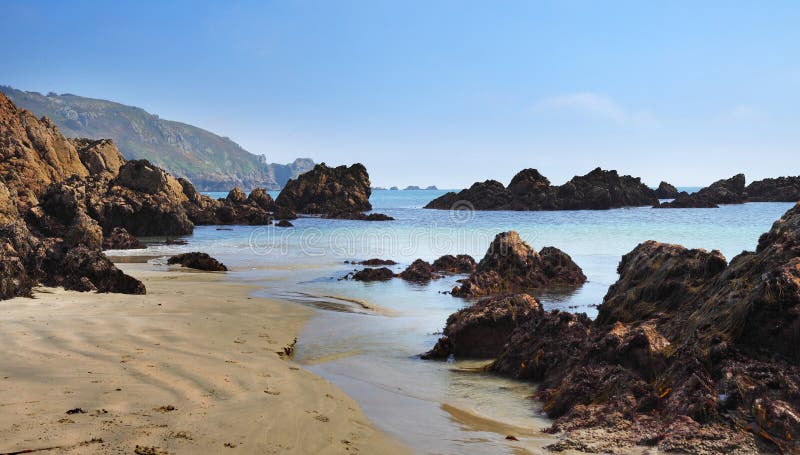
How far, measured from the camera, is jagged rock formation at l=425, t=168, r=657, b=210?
87562 mm

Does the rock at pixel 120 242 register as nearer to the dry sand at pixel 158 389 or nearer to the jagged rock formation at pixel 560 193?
A: the dry sand at pixel 158 389

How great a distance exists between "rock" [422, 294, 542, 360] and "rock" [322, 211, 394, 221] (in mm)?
57869

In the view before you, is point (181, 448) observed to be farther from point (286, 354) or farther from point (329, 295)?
point (329, 295)

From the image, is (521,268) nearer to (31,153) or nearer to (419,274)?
(419,274)

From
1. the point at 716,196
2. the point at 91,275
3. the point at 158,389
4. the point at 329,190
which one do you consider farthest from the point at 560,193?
the point at 158,389

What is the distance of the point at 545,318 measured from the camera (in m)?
8.70

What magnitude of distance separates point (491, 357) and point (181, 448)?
616 cm

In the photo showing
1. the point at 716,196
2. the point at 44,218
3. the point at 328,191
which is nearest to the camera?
the point at 44,218

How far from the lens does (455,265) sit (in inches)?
906

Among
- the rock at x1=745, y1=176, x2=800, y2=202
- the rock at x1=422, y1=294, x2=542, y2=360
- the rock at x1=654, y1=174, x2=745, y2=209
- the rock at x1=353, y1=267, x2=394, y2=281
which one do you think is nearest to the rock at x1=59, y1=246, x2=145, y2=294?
the rock at x1=422, y1=294, x2=542, y2=360

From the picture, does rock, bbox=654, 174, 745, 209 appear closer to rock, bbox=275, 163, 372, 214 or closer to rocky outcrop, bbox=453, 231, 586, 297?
rock, bbox=275, 163, 372, 214

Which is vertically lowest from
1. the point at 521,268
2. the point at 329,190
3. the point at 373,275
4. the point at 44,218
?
the point at 373,275

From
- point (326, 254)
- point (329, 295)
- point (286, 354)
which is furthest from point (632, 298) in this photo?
point (326, 254)

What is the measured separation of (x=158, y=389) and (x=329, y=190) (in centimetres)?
7880
